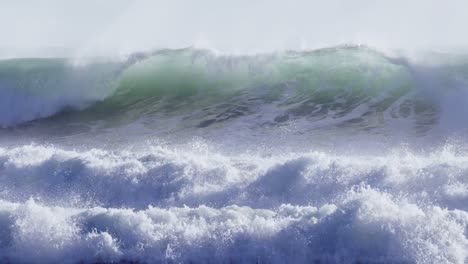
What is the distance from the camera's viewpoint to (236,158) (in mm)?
10422

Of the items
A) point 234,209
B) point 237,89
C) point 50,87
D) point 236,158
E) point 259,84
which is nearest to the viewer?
point 234,209

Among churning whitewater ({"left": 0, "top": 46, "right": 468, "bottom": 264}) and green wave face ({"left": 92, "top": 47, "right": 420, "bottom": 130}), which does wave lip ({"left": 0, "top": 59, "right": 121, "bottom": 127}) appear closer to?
churning whitewater ({"left": 0, "top": 46, "right": 468, "bottom": 264})

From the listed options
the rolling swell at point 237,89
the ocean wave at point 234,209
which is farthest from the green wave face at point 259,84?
the ocean wave at point 234,209

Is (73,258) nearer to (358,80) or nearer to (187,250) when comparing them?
(187,250)

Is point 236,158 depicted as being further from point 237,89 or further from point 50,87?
point 50,87

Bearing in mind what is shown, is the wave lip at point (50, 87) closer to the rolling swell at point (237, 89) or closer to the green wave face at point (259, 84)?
the rolling swell at point (237, 89)

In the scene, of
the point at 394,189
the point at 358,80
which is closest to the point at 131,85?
the point at 358,80

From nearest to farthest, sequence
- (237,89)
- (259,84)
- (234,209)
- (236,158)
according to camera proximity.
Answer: (234,209)
(236,158)
(237,89)
(259,84)

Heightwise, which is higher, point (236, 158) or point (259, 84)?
point (259, 84)

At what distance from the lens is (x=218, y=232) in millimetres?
7426

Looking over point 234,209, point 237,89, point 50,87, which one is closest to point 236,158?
point 234,209

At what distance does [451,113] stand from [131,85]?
7.58 meters

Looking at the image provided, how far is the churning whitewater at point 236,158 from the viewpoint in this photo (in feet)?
24.0

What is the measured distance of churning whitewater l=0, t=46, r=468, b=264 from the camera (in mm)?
7301
